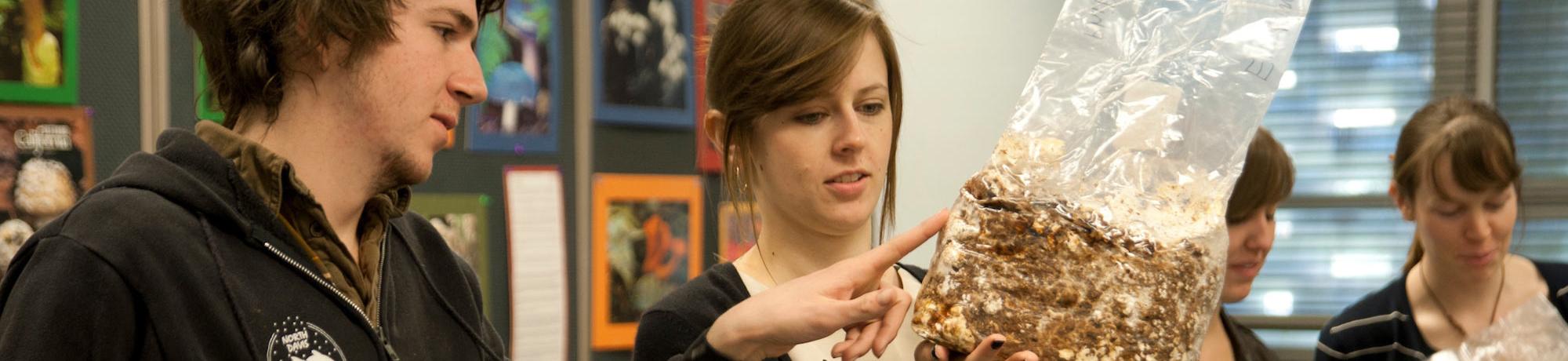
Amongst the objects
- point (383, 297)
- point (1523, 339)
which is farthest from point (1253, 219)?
point (383, 297)

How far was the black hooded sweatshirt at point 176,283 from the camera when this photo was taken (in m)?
1.05

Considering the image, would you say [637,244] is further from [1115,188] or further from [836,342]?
[1115,188]

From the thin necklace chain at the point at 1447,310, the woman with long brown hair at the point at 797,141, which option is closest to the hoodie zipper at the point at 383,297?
the woman with long brown hair at the point at 797,141

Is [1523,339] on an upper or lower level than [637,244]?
upper

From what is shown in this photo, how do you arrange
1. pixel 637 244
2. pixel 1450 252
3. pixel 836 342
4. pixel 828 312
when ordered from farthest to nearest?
pixel 637 244
pixel 1450 252
pixel 836 342
pixel 828 312

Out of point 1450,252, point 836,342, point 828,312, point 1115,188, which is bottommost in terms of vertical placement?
point 1450,252

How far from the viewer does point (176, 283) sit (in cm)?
111

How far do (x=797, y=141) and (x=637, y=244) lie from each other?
58.4 inches

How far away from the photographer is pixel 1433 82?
→ 15.6ft

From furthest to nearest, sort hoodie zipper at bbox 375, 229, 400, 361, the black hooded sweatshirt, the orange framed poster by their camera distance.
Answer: the orange framed poster, hoodie zipper at bbox 375, 229, 400, 361, the black hooded sweatshirt

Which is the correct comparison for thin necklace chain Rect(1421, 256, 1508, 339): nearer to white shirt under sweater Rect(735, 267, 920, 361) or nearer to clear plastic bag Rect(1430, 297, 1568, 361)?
clear plastic bag Rect(1430, 297, 1568, 361)

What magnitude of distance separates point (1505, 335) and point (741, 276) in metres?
1.04

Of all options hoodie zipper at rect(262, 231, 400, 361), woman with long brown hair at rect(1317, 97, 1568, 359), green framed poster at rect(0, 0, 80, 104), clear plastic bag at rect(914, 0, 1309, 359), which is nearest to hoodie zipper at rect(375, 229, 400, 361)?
hoodie zipper at rect(262, 231, 400, 361)

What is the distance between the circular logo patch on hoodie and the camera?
117cm
